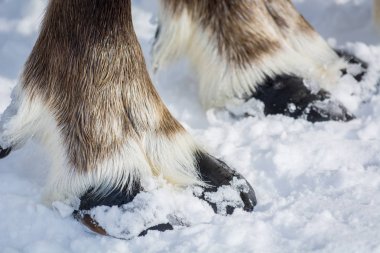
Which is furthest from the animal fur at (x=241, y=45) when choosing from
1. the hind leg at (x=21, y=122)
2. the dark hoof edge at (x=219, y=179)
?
the hind leg at (x=21, y=122)

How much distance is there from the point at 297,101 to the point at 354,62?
30 centimetres

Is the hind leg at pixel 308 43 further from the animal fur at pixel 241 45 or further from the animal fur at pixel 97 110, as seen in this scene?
the animal fur at pixel 97 110

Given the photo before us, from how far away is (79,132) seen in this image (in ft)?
6.18

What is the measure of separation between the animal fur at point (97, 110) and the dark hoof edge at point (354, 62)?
0.72 metres

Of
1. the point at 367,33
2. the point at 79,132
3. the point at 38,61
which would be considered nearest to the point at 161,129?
the point at 79,132

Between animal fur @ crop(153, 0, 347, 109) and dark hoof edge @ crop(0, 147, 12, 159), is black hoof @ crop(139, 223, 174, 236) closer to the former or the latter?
dark hoof edge @ crop(0, 147, 12, 159)

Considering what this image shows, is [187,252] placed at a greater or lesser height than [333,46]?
lesser

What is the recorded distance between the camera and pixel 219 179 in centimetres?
193

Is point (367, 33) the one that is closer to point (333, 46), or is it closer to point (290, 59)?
point (333, 46)

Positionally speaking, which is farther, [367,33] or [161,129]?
[367,33]

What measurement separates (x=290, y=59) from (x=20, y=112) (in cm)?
86

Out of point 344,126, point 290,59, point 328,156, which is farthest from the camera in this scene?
point 290,59

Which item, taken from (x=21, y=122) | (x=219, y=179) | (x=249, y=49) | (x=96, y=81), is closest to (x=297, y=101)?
(x=249, y=49)

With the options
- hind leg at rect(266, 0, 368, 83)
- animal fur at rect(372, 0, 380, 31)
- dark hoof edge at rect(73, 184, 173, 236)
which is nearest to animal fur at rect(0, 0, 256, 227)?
dark hoof edge at rect(73, 184, 173, 236)
